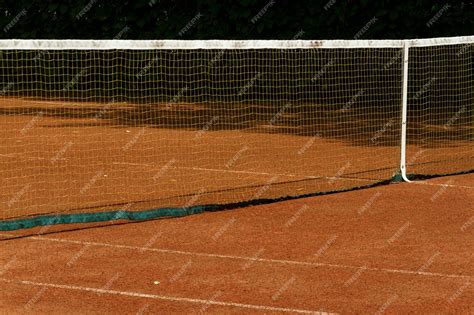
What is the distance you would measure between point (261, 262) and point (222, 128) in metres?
13.0

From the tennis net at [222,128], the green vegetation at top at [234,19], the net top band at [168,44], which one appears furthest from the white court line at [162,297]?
the green vegetation at top at [234,19]

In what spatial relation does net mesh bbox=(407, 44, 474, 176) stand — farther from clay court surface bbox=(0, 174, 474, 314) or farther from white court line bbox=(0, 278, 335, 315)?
white court line bbox=(0, 278, 335, 315)

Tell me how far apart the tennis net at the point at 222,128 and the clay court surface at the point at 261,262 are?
3.41ft

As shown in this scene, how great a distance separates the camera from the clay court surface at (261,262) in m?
9.68

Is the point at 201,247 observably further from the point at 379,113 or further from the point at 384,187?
the point at 379,113

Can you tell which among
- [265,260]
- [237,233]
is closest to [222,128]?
[237,233]

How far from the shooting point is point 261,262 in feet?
36.6

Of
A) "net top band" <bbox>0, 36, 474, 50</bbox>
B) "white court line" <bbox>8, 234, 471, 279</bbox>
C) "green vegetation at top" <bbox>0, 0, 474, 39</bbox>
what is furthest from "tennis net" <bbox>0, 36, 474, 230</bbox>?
"white court line" <bbox>8, 234, 471, 279</bbox>

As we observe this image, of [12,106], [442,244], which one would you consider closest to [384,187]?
[442,244]

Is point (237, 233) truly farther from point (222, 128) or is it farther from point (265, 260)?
point (222, 128)

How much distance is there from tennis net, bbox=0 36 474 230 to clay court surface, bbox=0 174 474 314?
1.04m

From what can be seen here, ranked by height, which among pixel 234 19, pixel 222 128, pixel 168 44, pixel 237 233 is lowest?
pixel 222 128

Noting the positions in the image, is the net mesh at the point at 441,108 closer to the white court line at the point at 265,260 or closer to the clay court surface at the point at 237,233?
the clay court surface at the point at 237,233

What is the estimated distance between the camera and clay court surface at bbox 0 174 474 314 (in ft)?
31.8
